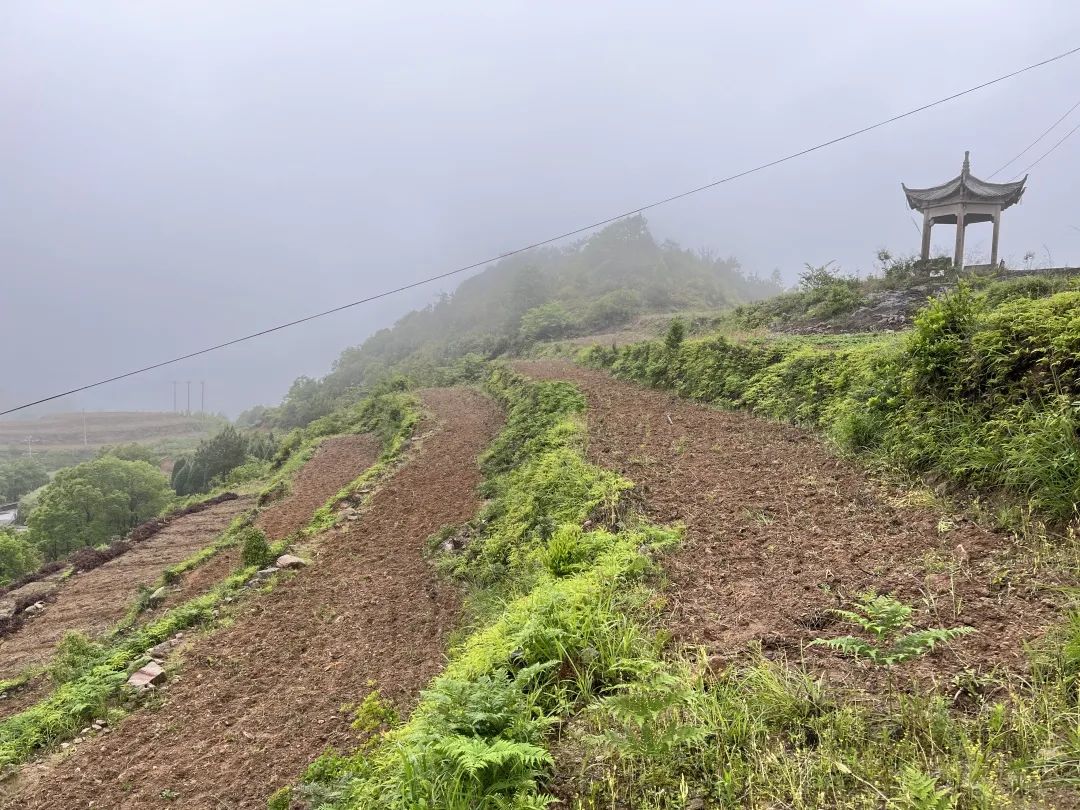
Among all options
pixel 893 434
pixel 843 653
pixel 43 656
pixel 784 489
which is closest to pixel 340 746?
pixel 843 653

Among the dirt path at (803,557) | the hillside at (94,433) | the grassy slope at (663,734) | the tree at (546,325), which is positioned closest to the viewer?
the grassy slope at (663,734)

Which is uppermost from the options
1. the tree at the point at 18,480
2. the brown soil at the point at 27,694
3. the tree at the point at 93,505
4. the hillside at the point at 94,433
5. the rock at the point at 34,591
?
the brown soil at the point at 27,694

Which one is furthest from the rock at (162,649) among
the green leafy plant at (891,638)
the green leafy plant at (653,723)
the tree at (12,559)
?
the tree at (12,559)

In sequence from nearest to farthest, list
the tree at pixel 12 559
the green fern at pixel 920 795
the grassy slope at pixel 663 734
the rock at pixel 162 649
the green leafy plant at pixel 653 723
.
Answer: the green fern at pixel 920 795, the grassy slope at pixel 663 734, the green leafy plant at pixel 653 723, the rock at pixel 162 649, the tree at pixel 12 559

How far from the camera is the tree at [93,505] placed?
30500mm

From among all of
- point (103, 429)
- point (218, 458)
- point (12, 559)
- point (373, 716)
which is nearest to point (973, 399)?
point (373, 716)

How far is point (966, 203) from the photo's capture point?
20453 millimetres

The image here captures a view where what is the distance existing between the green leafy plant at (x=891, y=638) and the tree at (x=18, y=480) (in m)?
101

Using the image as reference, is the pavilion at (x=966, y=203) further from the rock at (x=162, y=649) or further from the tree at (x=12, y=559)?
the tree at (x=12, y=559)

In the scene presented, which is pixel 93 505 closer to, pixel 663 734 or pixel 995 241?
pixel 663 734

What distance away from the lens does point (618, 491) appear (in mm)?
6844

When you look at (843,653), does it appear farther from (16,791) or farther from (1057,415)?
(16,791)

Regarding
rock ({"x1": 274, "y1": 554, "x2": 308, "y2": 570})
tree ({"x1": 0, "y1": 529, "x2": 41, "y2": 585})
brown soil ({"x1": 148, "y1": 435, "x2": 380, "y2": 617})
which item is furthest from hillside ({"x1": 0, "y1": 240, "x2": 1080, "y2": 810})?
tree ({"x1": 0, "y1": 529, "x2": 41, "y2": 585})

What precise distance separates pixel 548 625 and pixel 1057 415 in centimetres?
450
